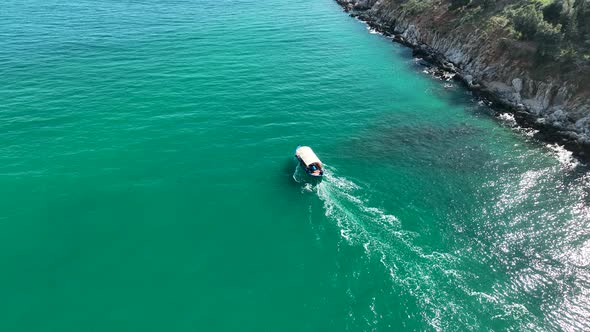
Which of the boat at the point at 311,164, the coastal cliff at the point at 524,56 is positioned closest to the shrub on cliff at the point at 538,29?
the coastal cliff at the point at 524,56

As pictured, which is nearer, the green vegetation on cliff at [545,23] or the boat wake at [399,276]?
the boat wake at [399,276]

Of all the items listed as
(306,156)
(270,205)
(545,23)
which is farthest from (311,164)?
(545,23)

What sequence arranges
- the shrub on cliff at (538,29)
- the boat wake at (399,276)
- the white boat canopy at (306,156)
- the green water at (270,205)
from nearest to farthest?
the boat wake at (399,276)
the green water at (270,205)
the white boat canopy at (306,156)
the shrub on cliff at (538,29)

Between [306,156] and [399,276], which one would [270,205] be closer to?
[306,156]

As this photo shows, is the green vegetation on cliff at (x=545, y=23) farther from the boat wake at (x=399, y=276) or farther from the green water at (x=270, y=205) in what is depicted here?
the boat wake at (x=399, y=276)

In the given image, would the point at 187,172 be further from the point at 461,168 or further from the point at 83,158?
the point at 461,168

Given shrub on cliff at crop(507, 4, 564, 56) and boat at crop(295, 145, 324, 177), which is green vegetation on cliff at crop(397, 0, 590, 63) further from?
boat at crop(295, 145, 324, 177)
